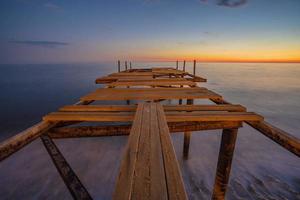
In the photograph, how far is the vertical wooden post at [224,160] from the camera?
3652mm

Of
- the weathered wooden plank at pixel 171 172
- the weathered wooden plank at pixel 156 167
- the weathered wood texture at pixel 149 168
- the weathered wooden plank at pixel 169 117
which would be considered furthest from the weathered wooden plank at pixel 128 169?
the weathered wooden plank at pixel 169 117

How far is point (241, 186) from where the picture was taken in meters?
6.48

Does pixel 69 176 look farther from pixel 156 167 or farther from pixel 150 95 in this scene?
pixel 150 95

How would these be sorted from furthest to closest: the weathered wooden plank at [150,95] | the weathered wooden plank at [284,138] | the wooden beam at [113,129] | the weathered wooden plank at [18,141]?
the weathered wooden plank at [150,95]
the wooden beam at [113,129]
the weathered wooden plank at [284,138]
the weathered wooden plank at [18,141]

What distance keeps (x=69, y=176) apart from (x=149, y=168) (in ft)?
5.24

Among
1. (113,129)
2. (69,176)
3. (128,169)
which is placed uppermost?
(128,169)

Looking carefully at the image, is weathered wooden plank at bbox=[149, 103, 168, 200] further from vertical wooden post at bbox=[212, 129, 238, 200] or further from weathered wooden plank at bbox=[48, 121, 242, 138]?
vertical wooden post at bbox=[212, 129, 238, 200]

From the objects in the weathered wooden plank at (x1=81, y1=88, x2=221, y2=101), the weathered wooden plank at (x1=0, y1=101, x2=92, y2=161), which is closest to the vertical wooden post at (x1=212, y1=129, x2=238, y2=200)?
the weathered wooden plank at (x1=81, y1=88, x2=221, y2=101)

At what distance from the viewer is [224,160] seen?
375cm

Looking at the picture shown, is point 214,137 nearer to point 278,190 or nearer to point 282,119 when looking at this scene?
point 278,190

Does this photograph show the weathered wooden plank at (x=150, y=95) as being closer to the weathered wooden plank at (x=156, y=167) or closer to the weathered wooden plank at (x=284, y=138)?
the weathered wooden plank at (x=284, y=138)

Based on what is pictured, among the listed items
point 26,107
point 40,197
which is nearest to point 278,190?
point 40,197

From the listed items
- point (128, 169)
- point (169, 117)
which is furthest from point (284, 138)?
point (128, 169)

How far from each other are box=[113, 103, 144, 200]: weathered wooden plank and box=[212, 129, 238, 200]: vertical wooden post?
7.72ft
